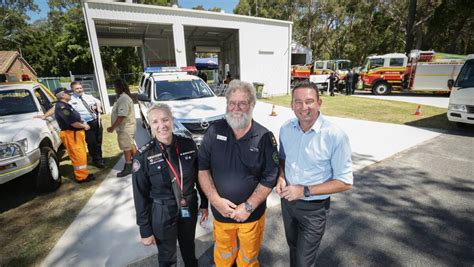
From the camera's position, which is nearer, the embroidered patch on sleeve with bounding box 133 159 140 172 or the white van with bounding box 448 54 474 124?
the embroidered patch on sleeve with bounding box 133 159 140 172

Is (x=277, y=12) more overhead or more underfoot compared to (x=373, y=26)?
more overhead

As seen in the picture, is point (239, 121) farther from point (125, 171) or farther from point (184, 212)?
point (125, 171)

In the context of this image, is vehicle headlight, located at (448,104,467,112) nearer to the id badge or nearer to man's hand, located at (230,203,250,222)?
man's hand, located at (230,203,250,222)

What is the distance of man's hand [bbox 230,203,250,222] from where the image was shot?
1.89m

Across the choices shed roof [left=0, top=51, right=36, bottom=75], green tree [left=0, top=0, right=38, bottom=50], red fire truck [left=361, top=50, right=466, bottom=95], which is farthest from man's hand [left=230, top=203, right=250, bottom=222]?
green tree [left=0, top=0, right=38, bottom=50]

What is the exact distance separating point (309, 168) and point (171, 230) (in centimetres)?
131

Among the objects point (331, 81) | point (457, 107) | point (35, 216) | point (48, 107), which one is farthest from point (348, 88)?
point (35, 216)

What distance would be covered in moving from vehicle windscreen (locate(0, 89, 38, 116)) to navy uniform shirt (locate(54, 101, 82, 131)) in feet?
3.44

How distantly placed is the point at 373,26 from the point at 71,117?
1477 inches

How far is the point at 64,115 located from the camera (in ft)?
13.7

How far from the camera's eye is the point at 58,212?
3.73 meters

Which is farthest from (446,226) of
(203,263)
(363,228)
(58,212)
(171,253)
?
(58,212)

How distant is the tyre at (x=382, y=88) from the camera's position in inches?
642

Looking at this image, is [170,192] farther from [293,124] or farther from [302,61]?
[302,61]
